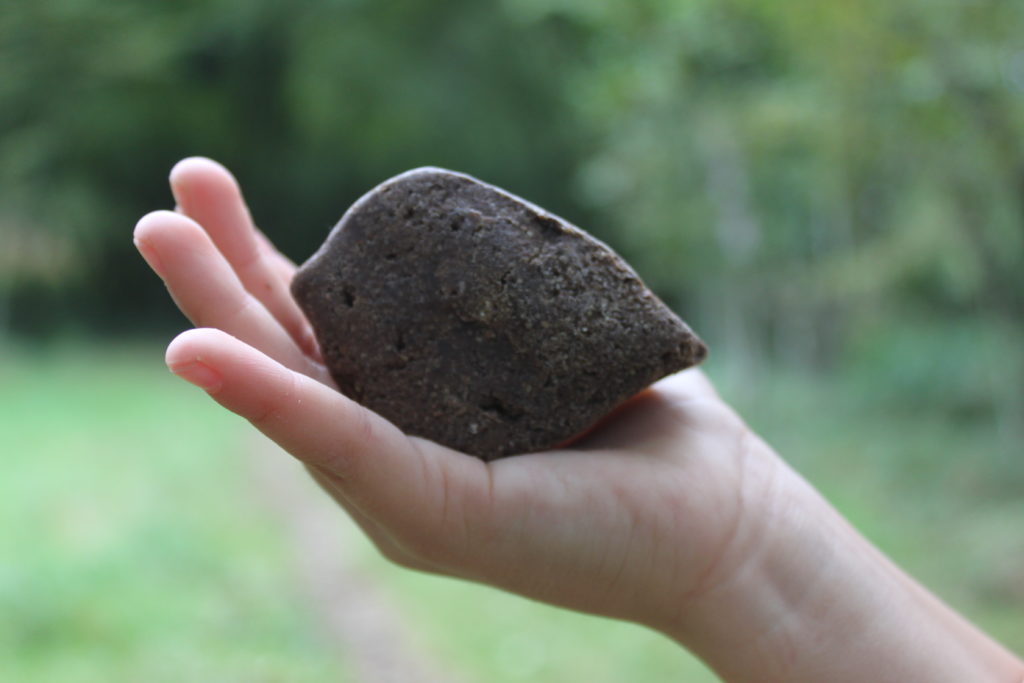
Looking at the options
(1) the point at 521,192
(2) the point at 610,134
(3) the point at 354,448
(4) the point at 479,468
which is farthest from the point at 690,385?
(1) the point at 521,192

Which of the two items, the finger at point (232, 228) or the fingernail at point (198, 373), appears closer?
the fingernail at point (198, 373)

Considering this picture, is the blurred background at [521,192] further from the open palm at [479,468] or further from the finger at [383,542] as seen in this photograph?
the open palm at [479,468]

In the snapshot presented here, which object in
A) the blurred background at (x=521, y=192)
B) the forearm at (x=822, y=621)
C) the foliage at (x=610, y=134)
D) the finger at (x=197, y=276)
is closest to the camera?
the finger at (x=197, y=276)

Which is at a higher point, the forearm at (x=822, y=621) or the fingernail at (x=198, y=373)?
the fingernail at (x=198, y=373)

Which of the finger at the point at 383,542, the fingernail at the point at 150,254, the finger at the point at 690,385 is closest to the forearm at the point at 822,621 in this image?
the finger at the point at 690,385

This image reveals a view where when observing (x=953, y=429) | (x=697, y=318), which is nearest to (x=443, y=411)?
(x=953, y=429)

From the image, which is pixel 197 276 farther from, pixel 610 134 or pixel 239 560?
pixel 610 134
